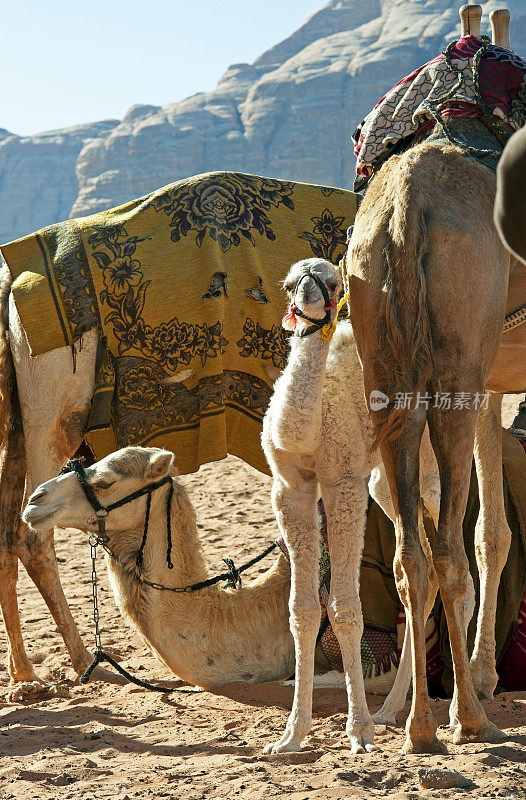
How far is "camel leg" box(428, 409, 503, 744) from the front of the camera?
10.8ft

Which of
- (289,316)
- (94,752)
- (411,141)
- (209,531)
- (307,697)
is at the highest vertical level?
(411,141)

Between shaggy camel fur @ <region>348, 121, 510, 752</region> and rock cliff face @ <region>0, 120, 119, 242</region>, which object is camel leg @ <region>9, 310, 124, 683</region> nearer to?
shaggy camel fur @ <region>348, 121, 510, 752</region>

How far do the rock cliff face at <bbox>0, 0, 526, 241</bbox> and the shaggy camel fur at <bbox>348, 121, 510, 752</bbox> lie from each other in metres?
57.1

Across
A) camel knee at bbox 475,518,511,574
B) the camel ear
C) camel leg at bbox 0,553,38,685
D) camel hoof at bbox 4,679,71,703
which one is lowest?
camel hoof at bbox 4,679,71,703

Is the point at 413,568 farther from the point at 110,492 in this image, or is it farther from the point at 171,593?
the point at 110,492

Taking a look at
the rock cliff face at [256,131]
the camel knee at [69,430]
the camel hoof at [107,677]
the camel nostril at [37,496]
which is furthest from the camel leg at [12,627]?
the rock cliff face at [256,131]

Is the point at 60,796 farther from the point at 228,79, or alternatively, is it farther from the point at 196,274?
the point at 228,79

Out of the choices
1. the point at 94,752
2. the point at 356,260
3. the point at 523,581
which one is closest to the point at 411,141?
the point at 356,260

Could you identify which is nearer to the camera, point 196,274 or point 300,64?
point 196,274

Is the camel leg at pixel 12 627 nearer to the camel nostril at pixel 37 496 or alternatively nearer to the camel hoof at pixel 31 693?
the camel hoof at pixel 31 693

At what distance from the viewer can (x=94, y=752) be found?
3844mm

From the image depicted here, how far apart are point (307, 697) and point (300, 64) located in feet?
236

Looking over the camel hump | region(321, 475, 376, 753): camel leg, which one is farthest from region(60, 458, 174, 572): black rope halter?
the camel hump

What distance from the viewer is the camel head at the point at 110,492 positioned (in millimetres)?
4449
